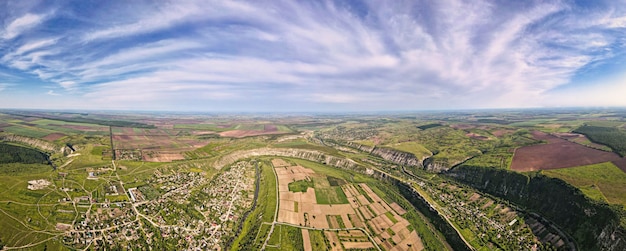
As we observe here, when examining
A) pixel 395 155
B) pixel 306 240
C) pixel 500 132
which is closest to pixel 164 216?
pixel 306 240

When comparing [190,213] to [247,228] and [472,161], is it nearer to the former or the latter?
→ [247,228]

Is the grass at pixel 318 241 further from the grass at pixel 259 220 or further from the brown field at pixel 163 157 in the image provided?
the brown field at pixel 163 157

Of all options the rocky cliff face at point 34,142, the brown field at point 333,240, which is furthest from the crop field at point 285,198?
the rocky cliff face at point 34,142

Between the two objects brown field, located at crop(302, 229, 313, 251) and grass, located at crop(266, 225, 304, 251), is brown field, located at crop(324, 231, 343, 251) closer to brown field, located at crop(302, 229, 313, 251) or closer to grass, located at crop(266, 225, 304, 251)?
brown field, located at crop(302, 229, 313, 251)

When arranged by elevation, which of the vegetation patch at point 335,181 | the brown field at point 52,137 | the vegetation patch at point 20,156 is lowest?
the vegetation patch at point 335,181

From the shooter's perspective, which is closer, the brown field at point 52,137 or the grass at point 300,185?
the grass at point 300,185

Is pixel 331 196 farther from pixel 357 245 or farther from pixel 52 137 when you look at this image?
pixel 52 137

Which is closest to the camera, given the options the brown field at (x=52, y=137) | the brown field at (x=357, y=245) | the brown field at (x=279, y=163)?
the brown field at (x=357, y=245)

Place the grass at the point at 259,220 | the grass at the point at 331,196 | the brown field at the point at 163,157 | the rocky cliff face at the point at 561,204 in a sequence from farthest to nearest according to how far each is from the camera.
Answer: the brown field at the point at 163,157 < the grass at the point at 331,196 < the grass at the point at 259,220 < the rocky cliff face at the point at 561,204
